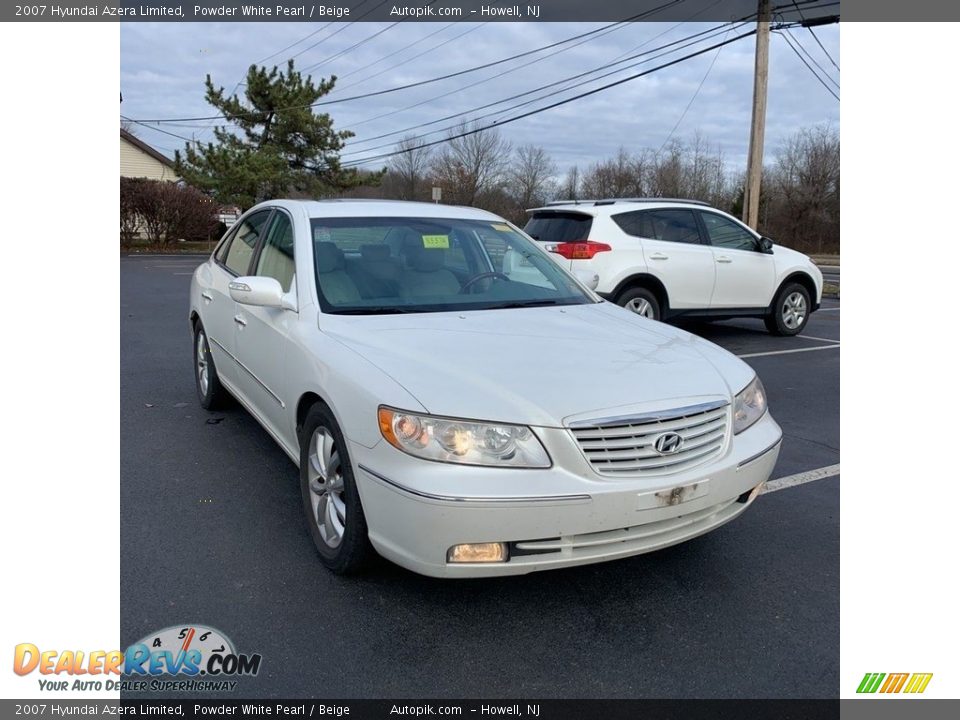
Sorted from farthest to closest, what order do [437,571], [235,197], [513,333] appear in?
1. [235,197]
2. [513,333]
3. [437,571]

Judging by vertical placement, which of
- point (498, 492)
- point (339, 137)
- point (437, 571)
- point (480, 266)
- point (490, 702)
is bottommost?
point (490, 702)

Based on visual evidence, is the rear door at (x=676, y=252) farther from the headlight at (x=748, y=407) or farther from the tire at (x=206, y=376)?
the headlight at (x=748, y=407)

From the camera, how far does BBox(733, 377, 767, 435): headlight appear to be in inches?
124

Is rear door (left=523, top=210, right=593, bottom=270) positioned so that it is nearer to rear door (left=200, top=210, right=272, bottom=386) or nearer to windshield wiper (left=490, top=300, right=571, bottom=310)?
rear door (left=200, top=210, right=272, bottom=386)

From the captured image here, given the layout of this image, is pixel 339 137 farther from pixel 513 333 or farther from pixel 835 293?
pixel 513 333

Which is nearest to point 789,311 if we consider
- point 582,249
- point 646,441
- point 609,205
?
point 609,205

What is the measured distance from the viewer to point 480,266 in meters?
4.30

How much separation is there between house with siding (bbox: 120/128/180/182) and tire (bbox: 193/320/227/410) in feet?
121

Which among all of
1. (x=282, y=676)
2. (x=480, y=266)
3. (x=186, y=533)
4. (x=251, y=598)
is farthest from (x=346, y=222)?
(x=282, y=676)

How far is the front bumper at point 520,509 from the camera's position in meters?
2.54

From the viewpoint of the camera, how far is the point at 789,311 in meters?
10.1

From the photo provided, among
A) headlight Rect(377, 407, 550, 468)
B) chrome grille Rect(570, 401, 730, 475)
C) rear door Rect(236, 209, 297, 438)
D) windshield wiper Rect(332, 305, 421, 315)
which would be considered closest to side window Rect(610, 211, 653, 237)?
rear door Rect(236, 209, 297, 438)

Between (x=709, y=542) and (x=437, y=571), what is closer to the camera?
(x=437, y=571)

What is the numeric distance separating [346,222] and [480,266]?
80cm
